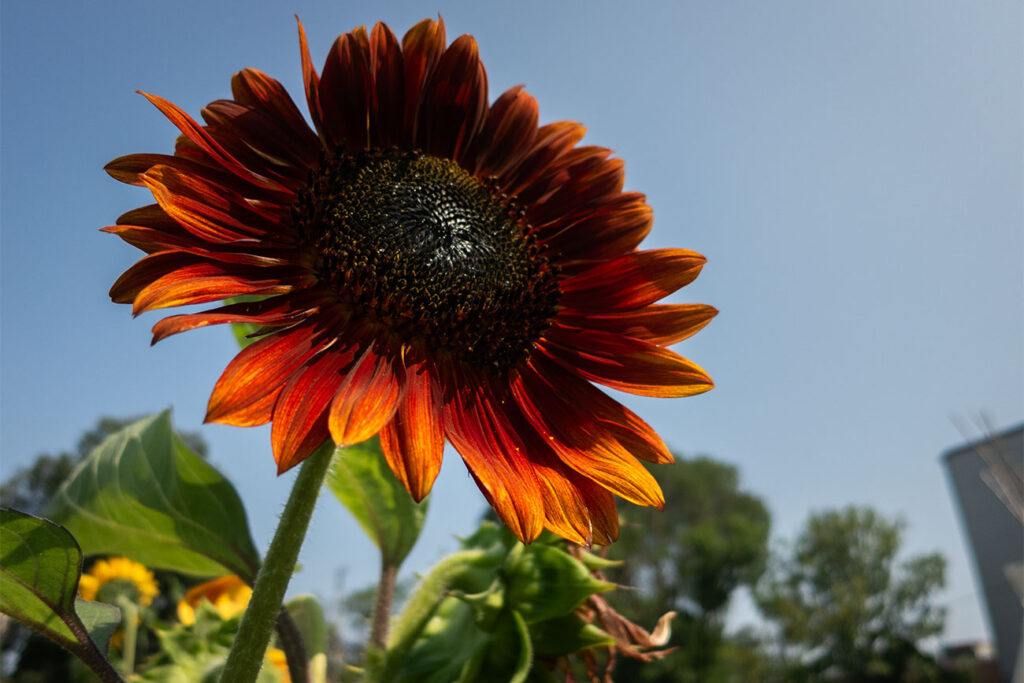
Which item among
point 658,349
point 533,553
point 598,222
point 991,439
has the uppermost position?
point 991,439

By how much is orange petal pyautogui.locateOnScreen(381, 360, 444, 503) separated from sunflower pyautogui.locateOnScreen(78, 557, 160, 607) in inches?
90.8

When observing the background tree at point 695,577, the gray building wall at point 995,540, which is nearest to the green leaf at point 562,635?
the background tree at point 695,577

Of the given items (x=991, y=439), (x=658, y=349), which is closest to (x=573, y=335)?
(x=658, y=349)

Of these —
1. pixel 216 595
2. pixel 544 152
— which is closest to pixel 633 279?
pixel 544 152

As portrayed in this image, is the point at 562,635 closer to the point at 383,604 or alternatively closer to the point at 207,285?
the point at 383,604

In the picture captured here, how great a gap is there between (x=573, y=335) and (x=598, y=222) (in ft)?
0.41

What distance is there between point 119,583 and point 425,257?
2.55 meters

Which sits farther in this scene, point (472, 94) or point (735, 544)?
point (735, 544)

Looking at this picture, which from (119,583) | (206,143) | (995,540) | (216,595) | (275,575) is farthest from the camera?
(995,540)

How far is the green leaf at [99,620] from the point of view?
0.55 metres

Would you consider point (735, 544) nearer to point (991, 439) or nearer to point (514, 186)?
point (991, 439)

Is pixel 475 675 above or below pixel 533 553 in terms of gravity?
below

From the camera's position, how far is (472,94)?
74cm

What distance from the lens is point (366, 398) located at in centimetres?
50
